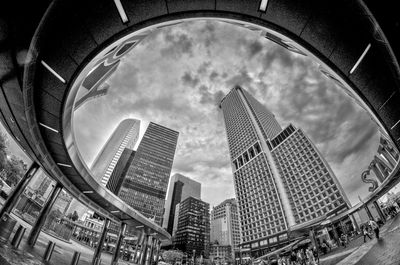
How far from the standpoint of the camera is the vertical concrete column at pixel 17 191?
29.7 feet

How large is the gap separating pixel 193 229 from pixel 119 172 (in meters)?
65.3

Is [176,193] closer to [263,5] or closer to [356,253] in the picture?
[356,253]

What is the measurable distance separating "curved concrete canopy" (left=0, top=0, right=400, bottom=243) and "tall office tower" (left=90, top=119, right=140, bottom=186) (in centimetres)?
11524

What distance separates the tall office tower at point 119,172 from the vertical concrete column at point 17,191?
9665 centimetres

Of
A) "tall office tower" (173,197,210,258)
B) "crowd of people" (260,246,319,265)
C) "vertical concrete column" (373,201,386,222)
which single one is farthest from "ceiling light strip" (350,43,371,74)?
"tall office tower" (173,197,210,258)

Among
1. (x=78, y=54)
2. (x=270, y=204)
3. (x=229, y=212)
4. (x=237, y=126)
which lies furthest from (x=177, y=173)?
(x=78, y=54)

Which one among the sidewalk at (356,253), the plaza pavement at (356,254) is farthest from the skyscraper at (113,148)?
the sidewalk at (356,253)

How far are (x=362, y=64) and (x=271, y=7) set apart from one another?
3.08 meters

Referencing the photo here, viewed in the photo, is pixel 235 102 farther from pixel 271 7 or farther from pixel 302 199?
pixel 271 7

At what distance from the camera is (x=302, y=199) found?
58.6 m

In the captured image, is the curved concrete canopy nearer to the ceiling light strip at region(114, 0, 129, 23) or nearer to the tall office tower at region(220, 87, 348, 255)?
the ceiling light strip at region(114, 0, 129, 23)

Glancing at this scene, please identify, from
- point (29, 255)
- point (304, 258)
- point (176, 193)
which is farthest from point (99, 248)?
point (176, 193)

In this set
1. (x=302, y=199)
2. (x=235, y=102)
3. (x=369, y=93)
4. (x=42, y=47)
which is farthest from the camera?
(x=235, y=102)

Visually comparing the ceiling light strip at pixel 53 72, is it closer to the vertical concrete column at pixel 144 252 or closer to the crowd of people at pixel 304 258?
the crowd of people at pixel 304 258
